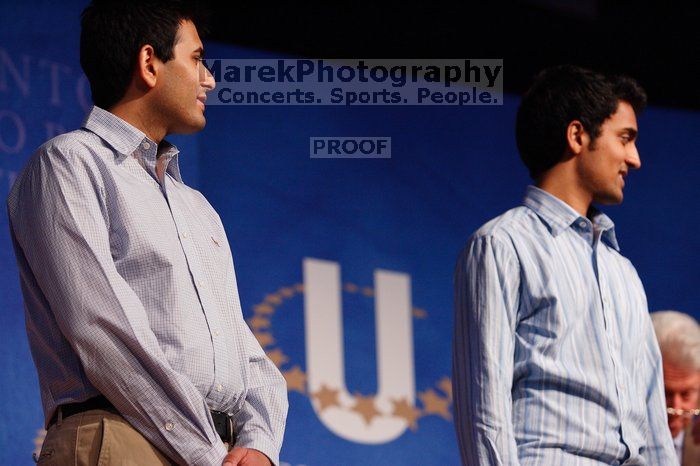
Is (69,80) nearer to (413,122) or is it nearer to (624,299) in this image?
(413,122)

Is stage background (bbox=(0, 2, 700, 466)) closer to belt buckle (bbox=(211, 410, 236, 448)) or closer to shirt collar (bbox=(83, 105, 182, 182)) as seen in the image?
shirt collar (bbox=(83, 105, 182, 182))

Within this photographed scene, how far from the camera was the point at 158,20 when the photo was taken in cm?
226

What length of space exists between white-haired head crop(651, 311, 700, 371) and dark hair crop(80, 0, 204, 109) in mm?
1467

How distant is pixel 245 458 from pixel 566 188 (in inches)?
45.2

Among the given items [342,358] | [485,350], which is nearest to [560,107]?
[485,350]

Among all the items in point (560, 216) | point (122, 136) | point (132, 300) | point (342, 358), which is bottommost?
point (342, 358)

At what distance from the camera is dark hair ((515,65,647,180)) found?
279 cm

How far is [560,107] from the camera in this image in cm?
284

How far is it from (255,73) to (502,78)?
109 cm

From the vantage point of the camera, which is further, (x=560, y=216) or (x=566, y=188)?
(x=566, y=188)

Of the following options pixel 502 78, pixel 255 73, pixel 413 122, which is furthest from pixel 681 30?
pixel 255 73

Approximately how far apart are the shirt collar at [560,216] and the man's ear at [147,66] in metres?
0.95

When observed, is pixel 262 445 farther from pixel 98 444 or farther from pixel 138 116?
pixel 138 116

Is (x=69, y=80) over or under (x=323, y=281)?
over
